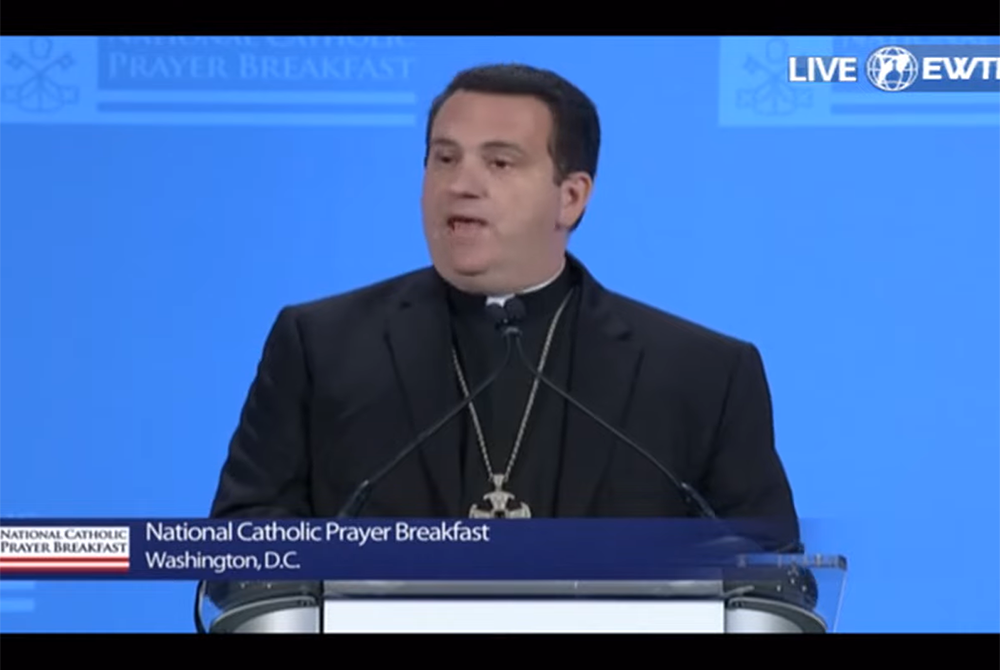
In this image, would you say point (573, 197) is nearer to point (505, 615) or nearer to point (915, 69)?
point (915, 69)

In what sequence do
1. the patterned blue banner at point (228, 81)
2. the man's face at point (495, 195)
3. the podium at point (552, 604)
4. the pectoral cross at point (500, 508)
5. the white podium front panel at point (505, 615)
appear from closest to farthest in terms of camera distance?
1. the podium at point (552, 604)
2. the white podium front panel at point (505, 615)
3. the pectoral cross at point (500, 508)
4. the man's face at point (495, 195)
5. the patterned blue banner at point (228, 81)

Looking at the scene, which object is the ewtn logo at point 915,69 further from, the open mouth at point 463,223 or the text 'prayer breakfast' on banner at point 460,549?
the text 'prayer breakfast' on banner at point 460,549

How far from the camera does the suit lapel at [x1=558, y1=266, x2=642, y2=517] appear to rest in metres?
6.04

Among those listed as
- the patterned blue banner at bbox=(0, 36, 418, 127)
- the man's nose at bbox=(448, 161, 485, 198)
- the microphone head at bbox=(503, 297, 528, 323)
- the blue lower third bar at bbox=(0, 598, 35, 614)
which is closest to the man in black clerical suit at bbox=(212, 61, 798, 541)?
the man's nose at bbox=(448, 161, 485, 198)

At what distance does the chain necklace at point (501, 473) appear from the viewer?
6012 millimetres

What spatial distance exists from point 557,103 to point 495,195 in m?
0.25

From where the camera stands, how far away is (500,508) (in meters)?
6.02

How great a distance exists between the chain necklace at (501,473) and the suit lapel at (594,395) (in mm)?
72

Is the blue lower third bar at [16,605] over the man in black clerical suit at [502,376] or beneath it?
beneath

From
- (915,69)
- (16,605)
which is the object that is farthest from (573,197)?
(16,605)

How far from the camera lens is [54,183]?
6242 millimetres

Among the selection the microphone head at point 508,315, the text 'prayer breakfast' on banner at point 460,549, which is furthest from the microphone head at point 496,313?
the text 'prayer breakfast' on banner at point 460,549

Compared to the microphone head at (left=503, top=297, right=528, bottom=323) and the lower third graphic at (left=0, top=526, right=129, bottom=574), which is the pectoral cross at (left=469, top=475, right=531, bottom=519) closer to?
the microphone head at (left=503, top=297, right=528, bottom=323)
